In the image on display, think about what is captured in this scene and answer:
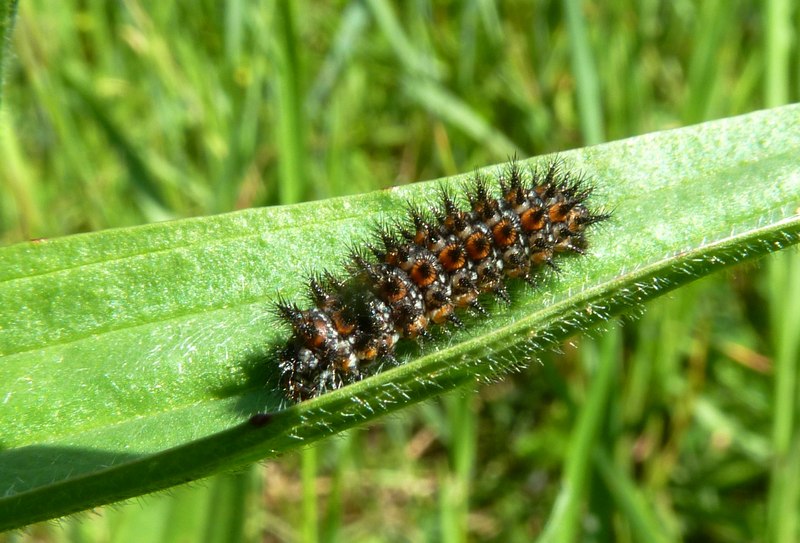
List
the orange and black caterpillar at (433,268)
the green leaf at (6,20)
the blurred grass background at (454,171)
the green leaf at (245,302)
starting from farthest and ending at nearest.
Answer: the blurred grass background at (454,171) < the orange and black caterpillar at (433,268) < the green leaf at (6,20) < the green leaf at (245,302)

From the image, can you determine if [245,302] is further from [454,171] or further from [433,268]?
[454,171]

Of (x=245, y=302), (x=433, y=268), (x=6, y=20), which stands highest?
(x=6, y=20)

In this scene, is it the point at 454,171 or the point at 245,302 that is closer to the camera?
the point at 245,302

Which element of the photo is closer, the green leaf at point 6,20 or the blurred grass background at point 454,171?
the green leaf at point 6,20

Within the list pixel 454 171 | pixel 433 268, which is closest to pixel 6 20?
pixel 433 268

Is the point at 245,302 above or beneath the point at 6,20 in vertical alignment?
beneath

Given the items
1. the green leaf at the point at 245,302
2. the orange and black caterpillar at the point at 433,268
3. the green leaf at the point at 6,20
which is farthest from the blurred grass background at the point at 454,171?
the green leaf at the point at 6,20

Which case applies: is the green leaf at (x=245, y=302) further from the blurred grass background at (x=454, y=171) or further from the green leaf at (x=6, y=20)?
the blurred grass background at (x=454, y=171)
